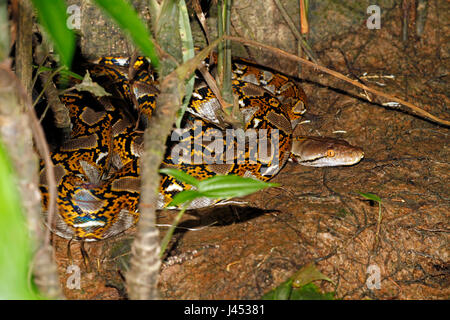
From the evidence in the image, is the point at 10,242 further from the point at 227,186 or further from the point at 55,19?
the point at 227,186

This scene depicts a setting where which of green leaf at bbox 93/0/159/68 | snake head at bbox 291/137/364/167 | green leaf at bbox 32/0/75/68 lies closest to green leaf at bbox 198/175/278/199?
green leaf at bbox 93/0/159/68

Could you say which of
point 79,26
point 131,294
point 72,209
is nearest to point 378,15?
point 79,26

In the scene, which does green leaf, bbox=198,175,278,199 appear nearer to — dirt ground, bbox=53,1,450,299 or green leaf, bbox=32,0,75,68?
green leaf, bbox=32,0,75,68

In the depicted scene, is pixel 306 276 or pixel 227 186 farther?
pixel 306 276

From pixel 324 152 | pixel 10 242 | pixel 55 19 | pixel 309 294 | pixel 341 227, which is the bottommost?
pixel 309 294

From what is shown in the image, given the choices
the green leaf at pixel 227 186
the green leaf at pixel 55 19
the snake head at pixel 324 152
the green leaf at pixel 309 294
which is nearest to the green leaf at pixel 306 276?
the green leaf at pixel 309 294

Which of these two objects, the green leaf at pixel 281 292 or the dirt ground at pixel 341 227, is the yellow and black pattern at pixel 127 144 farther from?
the green leaf at pixel 281 292

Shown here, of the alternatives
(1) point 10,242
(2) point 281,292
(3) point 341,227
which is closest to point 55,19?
(1) point 10,242
